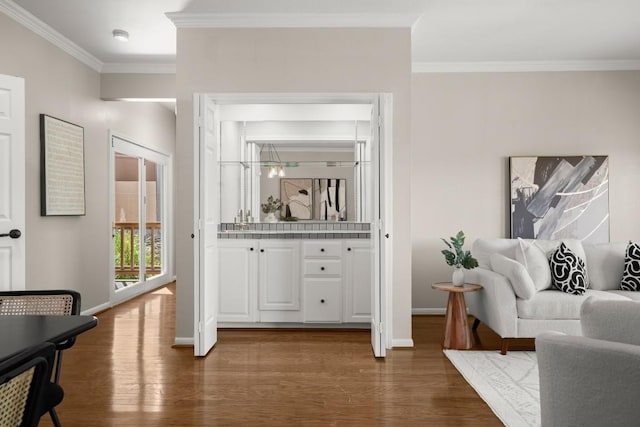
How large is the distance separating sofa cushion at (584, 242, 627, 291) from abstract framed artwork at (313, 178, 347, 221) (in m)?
2.38

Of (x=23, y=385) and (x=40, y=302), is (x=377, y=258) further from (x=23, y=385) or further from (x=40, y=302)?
(x=23, y=385)

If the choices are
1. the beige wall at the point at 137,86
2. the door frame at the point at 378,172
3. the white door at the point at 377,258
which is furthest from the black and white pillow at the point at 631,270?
the beige wall at the point at 137,86

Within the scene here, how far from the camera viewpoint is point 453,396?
9.07 feet

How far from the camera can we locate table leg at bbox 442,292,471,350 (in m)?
3.69

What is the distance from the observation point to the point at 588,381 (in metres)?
1.49

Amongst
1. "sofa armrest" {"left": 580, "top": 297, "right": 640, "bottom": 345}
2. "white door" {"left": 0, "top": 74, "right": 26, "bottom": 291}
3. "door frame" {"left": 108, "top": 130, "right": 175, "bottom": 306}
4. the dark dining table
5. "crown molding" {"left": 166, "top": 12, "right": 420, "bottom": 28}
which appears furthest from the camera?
"door frame" {"left": 108, "top": 130, "right": 175, "bottom": 306}

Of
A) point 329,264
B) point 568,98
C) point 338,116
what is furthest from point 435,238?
point 568,98

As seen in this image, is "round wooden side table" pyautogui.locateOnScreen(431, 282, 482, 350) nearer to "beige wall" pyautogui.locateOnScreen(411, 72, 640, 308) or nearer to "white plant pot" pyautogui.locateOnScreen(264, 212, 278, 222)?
"beige wall" pyautogui.locateOnScreen(411, 72, 640, 308)

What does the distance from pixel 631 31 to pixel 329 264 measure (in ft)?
11.1

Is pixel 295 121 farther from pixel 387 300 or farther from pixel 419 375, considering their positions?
pixel 419 375

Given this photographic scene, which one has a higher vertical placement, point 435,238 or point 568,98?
point 568,98

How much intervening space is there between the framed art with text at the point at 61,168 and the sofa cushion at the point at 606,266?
186 inches

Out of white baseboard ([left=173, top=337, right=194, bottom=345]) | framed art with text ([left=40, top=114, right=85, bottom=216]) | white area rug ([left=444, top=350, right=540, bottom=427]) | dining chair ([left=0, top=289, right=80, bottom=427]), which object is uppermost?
framed art with text ([left=40, top=114, right=85, bottom=216])

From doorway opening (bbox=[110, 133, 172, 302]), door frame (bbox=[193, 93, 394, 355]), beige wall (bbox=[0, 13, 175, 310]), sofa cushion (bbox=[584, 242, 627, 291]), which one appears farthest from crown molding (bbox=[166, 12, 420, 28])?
sofa cushion (bbox=[584, 242, 627, 291])
